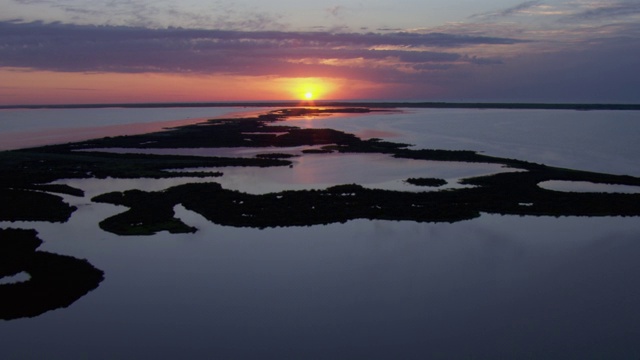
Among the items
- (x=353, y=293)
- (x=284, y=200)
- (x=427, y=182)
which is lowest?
(x=353, y=293)

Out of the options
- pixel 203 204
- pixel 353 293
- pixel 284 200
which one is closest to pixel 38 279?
pixel 353 293

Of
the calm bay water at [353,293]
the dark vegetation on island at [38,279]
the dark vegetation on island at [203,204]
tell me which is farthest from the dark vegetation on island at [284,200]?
the dark vegetation on island at [38,279]

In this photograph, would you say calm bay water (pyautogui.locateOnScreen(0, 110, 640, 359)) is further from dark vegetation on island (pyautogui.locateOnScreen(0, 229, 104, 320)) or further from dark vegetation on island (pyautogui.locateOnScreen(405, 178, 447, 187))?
dark vegetation on island (pyautogui.locateOnScreen(405, 178, 447, 187))

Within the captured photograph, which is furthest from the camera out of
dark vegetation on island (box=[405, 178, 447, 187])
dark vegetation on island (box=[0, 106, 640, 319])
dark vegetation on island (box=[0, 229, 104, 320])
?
dark vegetation on island (box=[405, 178, 447, 187])

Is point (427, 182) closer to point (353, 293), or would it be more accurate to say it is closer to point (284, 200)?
point (284, 200)

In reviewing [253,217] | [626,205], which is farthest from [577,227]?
[253,217]

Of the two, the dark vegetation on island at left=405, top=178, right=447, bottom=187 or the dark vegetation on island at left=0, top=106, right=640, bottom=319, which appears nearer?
the dark vegetation on island at left=0, top=106, right=640, bottom=319

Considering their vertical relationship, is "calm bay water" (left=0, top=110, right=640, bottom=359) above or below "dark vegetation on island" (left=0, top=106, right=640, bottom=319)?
below

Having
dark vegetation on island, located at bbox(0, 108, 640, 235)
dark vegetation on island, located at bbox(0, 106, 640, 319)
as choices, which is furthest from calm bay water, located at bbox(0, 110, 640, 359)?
dark vegetation on island, located at bbox(0, 108, 640, 235)
